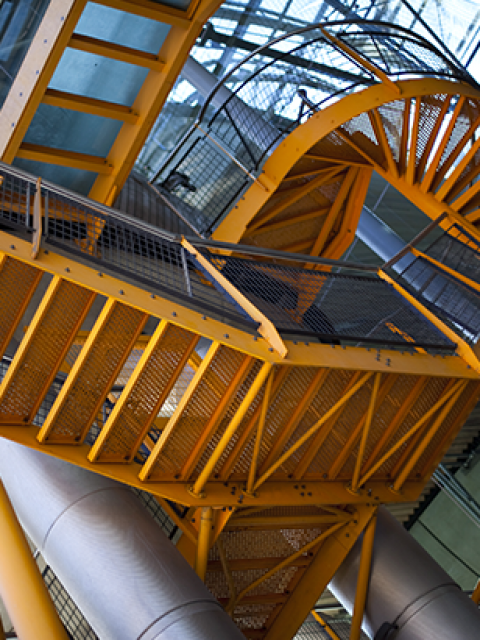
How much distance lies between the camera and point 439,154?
39.1ft

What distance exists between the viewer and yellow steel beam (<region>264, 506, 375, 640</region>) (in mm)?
9000

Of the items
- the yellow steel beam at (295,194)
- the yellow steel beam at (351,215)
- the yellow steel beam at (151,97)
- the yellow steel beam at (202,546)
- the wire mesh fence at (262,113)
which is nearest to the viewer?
the yellow steel beam at (202,546)

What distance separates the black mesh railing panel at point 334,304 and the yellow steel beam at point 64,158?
3103 millimetres

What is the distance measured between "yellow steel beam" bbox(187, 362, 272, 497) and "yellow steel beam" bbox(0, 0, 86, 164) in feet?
16.1

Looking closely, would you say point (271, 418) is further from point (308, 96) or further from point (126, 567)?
point (308, 96)

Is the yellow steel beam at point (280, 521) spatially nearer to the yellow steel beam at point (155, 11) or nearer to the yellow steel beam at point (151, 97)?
the yellow steel beam at point (151, 97)

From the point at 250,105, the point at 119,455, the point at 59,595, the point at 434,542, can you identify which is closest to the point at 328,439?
the point at 119,455

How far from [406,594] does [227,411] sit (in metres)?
3.60

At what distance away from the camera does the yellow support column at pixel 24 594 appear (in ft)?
17.7

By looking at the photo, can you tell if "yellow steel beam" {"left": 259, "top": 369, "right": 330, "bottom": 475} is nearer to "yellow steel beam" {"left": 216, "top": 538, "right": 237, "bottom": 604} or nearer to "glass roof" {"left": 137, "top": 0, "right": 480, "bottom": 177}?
"yellow steel beam" {"left": 216, "top": 538, "right": 237, "bottom": 604}

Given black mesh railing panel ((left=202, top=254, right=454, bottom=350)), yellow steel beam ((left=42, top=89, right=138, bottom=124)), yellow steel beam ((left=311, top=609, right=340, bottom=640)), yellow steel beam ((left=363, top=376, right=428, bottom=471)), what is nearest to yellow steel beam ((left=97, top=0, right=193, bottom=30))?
yellow steel beam ((left=42, top=89, right=138, bottom=124))

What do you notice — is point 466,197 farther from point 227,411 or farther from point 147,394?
point 147,394

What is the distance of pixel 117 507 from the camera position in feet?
22.4

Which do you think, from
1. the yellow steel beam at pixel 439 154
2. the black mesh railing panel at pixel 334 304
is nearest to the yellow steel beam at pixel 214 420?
the black mesh railing panel at pixel 334 304
